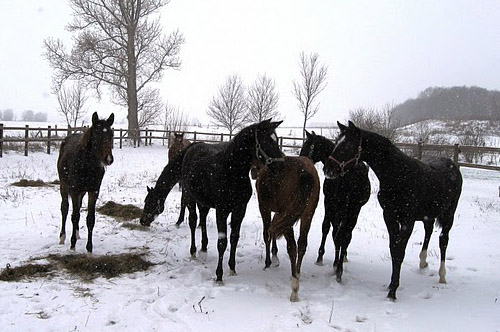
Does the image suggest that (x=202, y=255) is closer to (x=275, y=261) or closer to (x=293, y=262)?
Answer: (x=275, y=261)

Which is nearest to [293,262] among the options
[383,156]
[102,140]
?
[383,156]

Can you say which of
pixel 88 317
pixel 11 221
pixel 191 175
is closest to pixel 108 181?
pixel 11 221

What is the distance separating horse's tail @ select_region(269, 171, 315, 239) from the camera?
3.69 metres

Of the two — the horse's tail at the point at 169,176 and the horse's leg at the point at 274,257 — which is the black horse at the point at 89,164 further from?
the horse's leg at the point at 274,257

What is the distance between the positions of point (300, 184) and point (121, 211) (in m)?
4.65

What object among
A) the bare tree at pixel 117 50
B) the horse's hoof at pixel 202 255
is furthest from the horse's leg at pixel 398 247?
the bare tree at pixel 117 50

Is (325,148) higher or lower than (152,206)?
higher

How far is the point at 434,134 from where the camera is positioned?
1048 inches

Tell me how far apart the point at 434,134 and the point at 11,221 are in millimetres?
28738

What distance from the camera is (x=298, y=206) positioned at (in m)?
3.80

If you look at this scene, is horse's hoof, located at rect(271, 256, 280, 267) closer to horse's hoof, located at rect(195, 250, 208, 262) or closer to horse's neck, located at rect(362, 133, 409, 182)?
horse's hoof, located at rect(195, 250, 208, 262)

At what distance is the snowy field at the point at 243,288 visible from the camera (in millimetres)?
3107

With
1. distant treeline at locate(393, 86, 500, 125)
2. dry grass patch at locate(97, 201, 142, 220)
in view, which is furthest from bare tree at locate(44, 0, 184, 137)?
distant treeline at locate(393, 86, 500, 125)

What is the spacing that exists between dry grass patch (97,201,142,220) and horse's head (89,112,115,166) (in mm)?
2513
